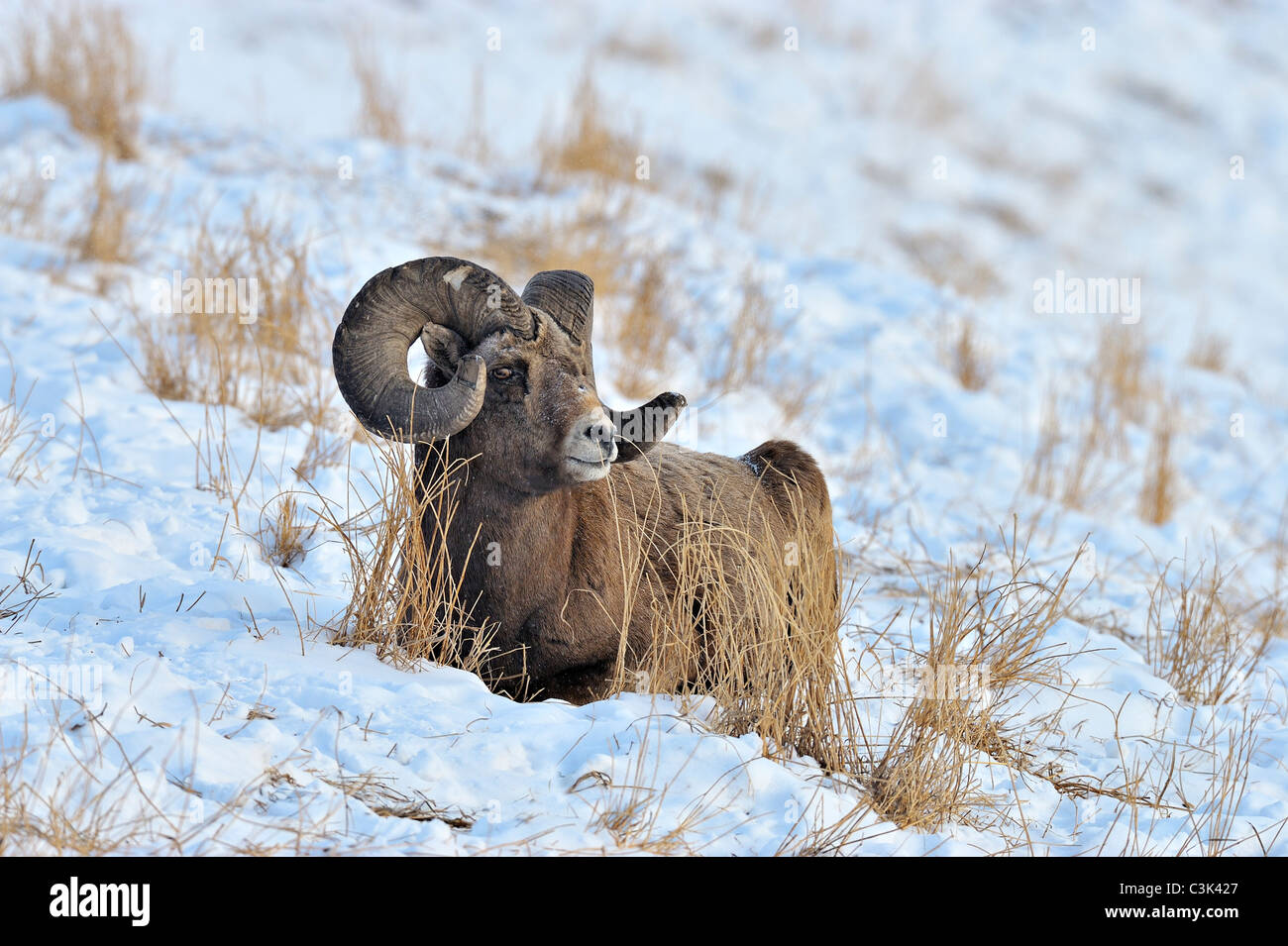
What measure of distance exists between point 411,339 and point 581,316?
2.36ft

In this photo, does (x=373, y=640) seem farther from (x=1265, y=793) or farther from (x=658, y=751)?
(x=1265, y=793)

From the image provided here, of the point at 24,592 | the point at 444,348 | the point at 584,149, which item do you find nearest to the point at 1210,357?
the point at 584,149

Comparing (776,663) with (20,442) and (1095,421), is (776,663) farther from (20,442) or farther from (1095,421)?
(1095,421)

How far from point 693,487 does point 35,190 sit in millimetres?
7451

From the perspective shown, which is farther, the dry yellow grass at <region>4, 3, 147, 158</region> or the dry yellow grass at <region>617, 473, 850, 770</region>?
the dry yellow grass at <region>4, 3, 147, 158</region>

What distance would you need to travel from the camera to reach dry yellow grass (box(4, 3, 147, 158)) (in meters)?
11.9

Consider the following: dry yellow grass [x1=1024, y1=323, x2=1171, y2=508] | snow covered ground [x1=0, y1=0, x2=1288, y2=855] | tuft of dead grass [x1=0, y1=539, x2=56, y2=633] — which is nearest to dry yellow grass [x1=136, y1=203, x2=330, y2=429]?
snow covered ground [x1=0, y1=0, x2=1288, y2=855]

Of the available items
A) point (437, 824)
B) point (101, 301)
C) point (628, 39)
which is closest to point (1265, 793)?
point (437, 824)

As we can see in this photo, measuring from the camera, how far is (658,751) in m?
3.46

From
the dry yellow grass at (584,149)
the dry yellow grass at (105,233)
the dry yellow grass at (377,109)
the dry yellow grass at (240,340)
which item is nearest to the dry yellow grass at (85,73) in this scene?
the dry yellow grass at (105,233)

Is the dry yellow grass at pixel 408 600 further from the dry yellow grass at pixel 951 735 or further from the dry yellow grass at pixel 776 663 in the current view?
the dry yellow grass at pixel 951 735

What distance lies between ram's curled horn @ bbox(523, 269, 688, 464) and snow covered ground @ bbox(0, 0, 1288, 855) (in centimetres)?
109

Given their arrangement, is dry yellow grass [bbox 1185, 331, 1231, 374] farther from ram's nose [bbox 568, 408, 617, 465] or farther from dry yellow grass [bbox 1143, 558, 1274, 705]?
ram's nose [bbox 568, 408, 617, 465]

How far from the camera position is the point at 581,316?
4766 millimetres
